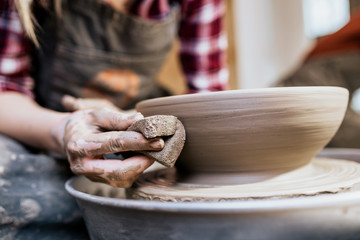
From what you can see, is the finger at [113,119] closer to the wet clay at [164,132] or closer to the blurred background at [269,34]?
the wet clay at [164,132]

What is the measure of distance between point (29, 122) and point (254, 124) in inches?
19.4

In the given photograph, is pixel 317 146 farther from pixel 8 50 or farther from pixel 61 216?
pixel 8 50

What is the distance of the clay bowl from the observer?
0.46 meters

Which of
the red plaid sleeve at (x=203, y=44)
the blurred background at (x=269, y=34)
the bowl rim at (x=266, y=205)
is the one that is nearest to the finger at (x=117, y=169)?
the bowl rim at (x=266, y=205)

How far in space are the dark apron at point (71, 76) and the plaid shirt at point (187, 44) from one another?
0.06m

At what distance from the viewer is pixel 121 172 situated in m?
0.47

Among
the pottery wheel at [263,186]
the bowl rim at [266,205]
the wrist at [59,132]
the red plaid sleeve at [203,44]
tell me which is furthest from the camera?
the red plaid sleeve at [203,44]

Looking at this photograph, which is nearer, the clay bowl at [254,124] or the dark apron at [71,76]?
the clay bowl at [254,124]

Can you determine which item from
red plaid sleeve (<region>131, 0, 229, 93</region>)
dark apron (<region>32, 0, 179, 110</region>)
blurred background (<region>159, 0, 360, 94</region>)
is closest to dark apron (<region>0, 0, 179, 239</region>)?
dark apron (<region>32, 0, 179, 110</region>)

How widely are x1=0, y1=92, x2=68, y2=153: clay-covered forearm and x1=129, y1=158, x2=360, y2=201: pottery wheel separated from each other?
0.72 ft

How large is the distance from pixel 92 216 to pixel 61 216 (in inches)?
8.5

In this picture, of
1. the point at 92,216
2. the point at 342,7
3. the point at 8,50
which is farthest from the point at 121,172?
the point at 342,7

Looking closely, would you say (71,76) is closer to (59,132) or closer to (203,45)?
(59,132)

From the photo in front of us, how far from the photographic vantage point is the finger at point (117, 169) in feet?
1.52
